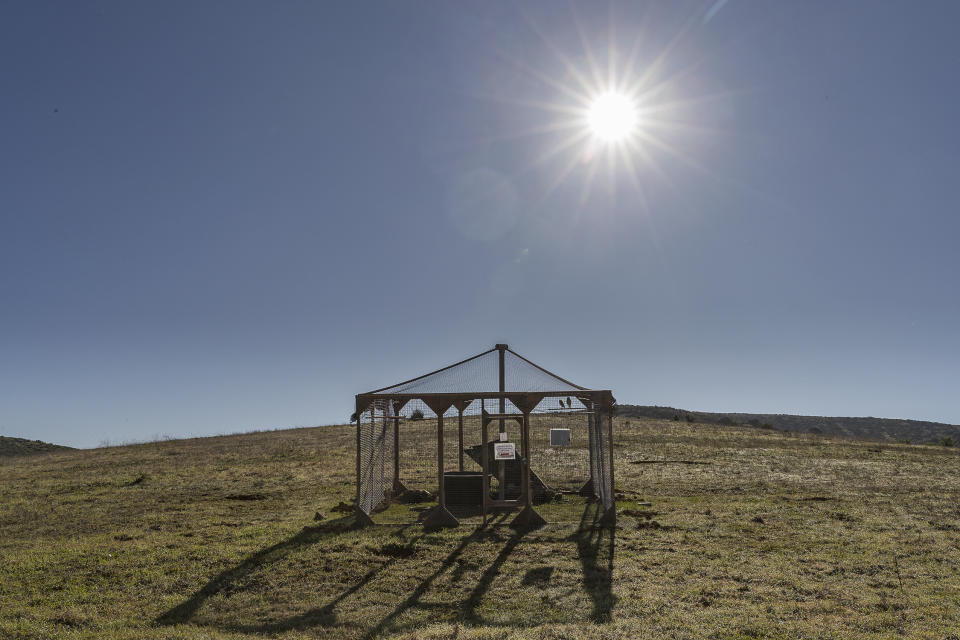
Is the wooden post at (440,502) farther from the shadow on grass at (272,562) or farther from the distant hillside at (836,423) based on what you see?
the distant hillside at (836,423)

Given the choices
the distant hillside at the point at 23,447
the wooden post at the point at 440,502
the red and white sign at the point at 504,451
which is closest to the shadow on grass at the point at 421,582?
the wooden post at the point at 440,502

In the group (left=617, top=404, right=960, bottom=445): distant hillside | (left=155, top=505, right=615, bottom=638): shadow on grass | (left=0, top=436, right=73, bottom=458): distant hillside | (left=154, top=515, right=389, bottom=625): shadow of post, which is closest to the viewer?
(left=155, top=505, right=615, bottom=638): shadow on grass

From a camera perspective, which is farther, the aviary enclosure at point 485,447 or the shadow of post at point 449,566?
the aviary enclosure at point 485,447

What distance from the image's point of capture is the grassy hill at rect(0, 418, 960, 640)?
793 centimetres

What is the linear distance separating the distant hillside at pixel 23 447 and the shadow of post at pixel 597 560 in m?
49.3

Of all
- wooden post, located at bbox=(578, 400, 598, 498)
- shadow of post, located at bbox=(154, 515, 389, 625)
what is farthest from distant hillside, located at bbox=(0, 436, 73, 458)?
wooden post, located at bbox=(578, 400, 598, 498)

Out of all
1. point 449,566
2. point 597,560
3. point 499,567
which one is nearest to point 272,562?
point 449,566

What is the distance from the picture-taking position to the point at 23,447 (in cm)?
4822

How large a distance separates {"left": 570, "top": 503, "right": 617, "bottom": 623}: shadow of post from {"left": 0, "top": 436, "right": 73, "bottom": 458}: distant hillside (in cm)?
4934

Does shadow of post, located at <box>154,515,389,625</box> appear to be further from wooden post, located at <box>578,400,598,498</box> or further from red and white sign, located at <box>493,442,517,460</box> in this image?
wooden post, located at <box>578,400,598,498</box>

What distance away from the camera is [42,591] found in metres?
9.86

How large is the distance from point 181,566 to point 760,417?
3138 inches

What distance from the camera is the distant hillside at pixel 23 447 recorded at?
150 feet

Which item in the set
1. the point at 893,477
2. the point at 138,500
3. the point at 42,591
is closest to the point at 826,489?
the point at 893,477
